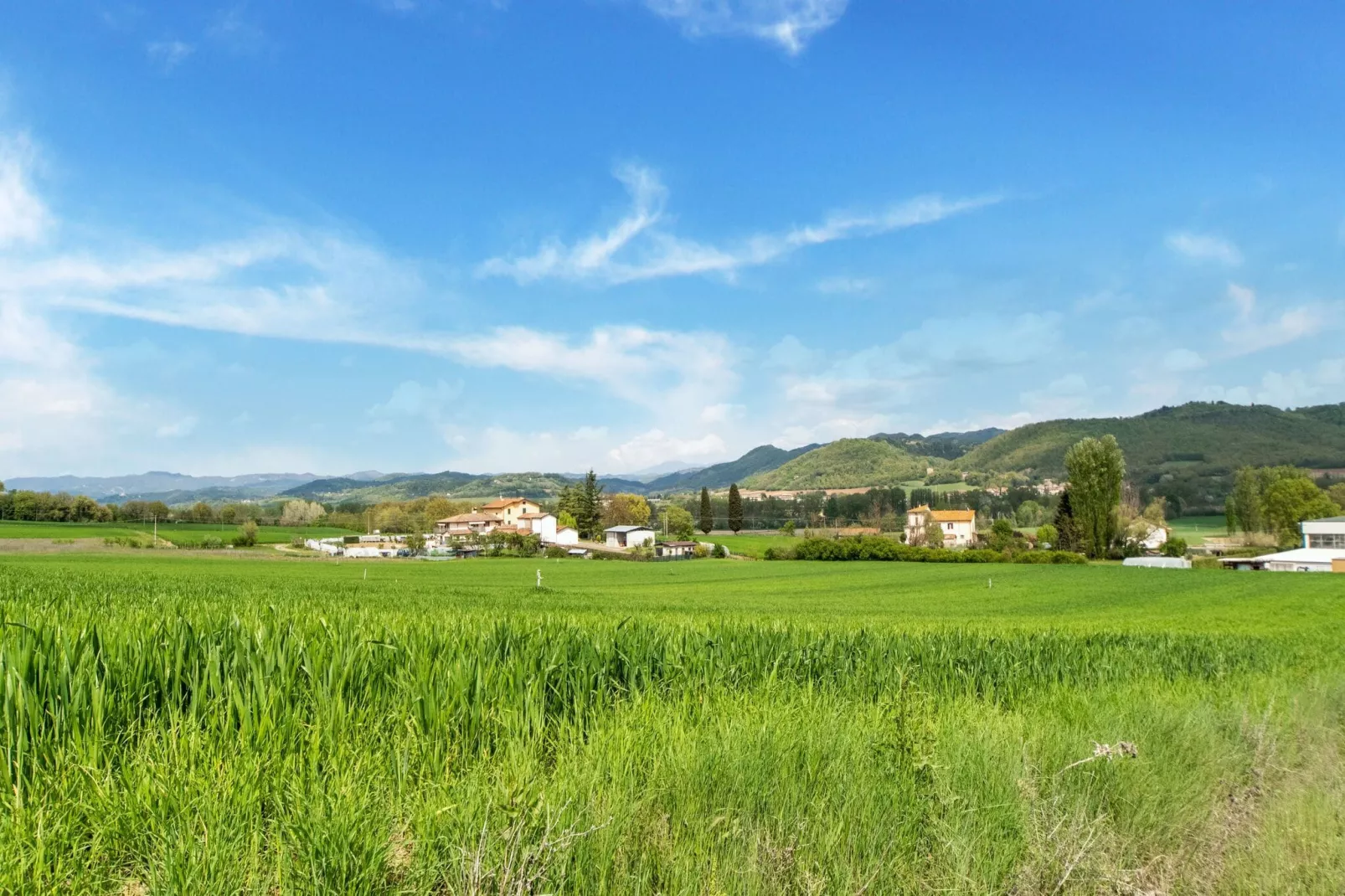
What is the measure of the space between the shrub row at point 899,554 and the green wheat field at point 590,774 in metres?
79.8

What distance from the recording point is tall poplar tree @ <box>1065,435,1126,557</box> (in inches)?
3888

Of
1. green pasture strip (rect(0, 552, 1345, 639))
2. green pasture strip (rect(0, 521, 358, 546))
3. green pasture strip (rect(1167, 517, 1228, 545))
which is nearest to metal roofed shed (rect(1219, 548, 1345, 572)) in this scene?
green pasture strip (rect(0, 552, 1345, 639))

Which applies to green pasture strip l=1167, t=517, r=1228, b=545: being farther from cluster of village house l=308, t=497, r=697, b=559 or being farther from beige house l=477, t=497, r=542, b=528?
beige house l=477, t=497, r=542, b=528

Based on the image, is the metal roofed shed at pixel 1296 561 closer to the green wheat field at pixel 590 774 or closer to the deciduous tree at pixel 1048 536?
the deciduous tree at pixel 1048 536

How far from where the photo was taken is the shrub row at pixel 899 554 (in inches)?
3290

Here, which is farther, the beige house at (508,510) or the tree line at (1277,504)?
the beige house at (508,510)

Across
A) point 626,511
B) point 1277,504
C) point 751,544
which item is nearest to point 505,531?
point 751,544

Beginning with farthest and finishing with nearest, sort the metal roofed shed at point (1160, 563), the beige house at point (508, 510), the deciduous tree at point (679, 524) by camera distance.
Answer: the beige house at point (508, 510), the deciduous tree at point (679, 524), the metal roofed shed at point (1160, 563)

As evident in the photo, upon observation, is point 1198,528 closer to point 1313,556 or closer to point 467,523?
point 1313,556

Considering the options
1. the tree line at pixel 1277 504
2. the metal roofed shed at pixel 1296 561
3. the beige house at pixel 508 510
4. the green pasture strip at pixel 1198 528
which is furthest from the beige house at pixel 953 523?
the beige house at pixel 508 510

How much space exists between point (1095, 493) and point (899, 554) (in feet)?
107

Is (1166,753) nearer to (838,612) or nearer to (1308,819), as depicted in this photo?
(1308,819)

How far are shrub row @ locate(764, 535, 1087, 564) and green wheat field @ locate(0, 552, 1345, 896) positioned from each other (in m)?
79.8

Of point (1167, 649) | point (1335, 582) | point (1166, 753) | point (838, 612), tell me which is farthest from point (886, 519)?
point (1166, 753)
